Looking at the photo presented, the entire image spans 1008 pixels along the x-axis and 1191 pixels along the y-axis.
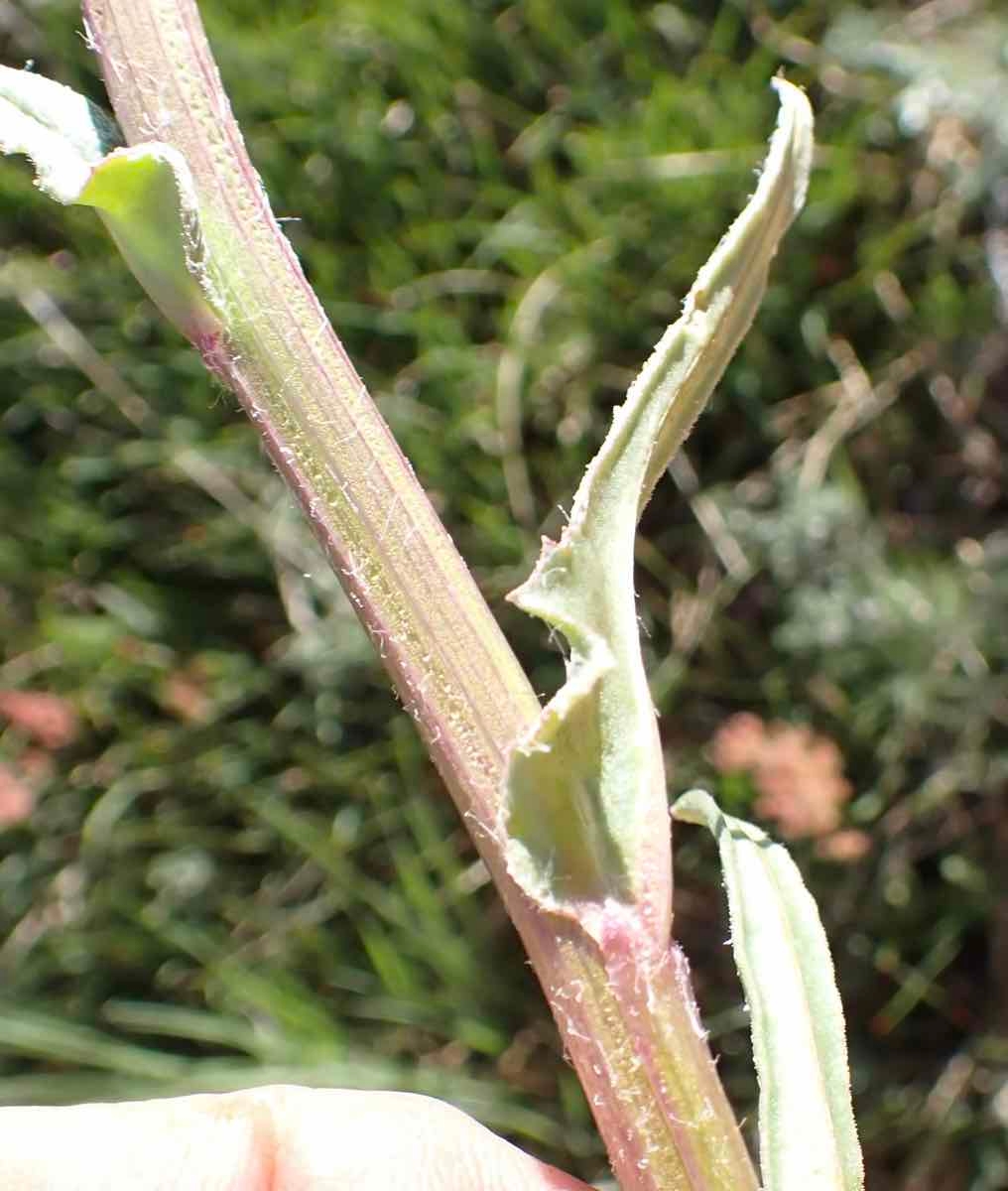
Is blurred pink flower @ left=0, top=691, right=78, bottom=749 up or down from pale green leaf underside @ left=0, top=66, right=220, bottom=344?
down

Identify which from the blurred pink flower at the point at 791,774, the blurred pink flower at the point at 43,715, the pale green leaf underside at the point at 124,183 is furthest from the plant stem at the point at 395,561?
the blurred pink flower at the point at 43,715

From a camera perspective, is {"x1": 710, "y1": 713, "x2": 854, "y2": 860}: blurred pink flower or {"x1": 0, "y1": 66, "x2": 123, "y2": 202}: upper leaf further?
{"x1": 710, "y1": 713, "x2": 854, "y2": 860}: blurred pink flower

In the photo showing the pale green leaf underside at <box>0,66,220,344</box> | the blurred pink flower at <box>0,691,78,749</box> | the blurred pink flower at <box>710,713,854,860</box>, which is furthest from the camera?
the blurred pink flower at <box>0,691,78,749</box>

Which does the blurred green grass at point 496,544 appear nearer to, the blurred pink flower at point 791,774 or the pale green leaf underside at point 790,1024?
the blurred pink flower at point 791,774

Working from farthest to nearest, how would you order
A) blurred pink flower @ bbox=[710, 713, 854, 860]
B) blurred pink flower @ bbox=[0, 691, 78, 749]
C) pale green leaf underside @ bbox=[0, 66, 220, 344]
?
blurred pink flower @ bbox=[0, 691, 78, 749] < blurred pink flower @ bbox=[710, 713, 854, 860] < pale green leaf underside @ bbox=[0, 66, 220, 344]

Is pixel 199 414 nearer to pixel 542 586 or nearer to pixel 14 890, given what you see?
pixel 14 890

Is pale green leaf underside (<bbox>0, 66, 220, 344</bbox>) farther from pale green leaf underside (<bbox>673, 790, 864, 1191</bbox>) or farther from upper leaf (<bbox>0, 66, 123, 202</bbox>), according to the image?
pale green leaf underside (<bbox>673, 790, 864, 1191</bbox>)

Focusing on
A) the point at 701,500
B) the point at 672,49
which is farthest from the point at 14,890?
the point at 672,49

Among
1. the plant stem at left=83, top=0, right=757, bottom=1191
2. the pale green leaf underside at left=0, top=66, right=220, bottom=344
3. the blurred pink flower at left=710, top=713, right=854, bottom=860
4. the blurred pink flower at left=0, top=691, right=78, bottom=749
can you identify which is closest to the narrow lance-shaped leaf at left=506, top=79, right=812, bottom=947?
the plant stem at left=83, top=0, right=757, bottom=1191
